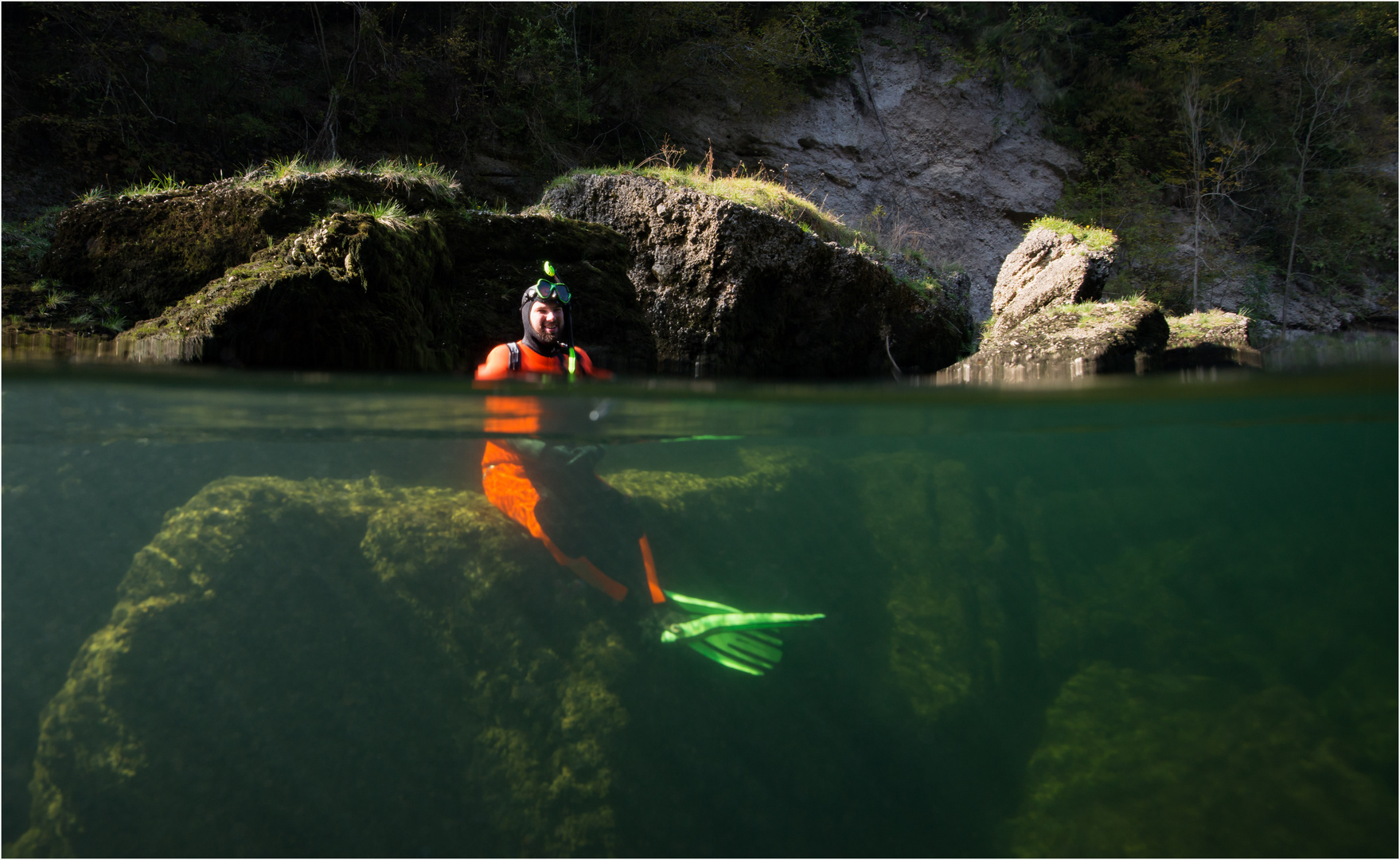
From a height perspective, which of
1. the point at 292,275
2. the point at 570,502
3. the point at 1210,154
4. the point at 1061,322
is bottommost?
the point at 570,502

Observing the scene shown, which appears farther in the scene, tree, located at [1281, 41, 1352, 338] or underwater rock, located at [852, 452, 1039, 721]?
tree, located at [1281, 41, 1352, 338]

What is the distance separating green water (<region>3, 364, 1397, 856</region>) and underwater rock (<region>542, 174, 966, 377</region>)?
1562mm

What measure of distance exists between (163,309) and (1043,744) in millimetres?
9483

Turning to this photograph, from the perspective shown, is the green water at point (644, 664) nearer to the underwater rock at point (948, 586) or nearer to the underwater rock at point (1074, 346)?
the underwater rock at point (948, 586)

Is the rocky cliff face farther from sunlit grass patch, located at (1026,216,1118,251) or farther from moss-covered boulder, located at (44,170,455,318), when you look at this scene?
moss-covered boulder, located at (44,170,455,318)

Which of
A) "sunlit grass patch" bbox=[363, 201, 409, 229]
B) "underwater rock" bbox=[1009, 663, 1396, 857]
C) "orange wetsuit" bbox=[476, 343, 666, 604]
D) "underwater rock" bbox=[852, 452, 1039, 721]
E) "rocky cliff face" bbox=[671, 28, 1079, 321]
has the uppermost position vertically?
"rocky cliff face" bbox=[671, 28, 1079, 321]

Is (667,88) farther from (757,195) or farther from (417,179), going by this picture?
(417,179)

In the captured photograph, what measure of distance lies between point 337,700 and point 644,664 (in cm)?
314

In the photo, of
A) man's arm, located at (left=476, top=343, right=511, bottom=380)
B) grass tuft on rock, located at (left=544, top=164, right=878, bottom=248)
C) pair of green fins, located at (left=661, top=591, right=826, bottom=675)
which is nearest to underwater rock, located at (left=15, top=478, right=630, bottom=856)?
pair of green fins, located at (left=661, top=591, right=826, bottom=675)

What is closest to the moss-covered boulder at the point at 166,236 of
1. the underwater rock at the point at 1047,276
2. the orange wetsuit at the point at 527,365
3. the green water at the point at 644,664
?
the green water at the point at 644,664

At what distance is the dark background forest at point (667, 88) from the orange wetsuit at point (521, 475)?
443 inches

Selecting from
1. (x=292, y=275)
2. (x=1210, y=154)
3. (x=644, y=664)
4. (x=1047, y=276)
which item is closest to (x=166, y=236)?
(x=292, y=275)

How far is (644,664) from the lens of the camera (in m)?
7.49

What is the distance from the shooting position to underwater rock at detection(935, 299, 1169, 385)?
914cm
